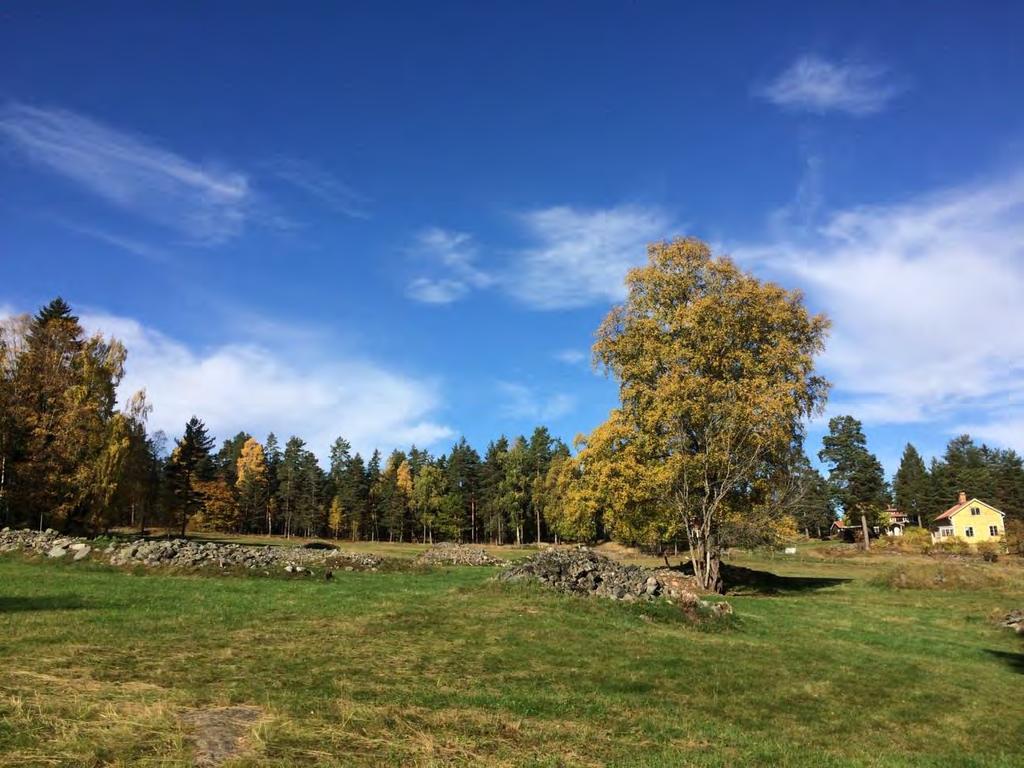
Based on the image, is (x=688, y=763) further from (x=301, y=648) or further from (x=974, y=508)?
(x=974, y=508)

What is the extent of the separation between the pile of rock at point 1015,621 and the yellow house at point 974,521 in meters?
82.0

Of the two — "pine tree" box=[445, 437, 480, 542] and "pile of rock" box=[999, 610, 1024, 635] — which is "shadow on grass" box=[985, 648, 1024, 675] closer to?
"pile of rock" box=[999, 610, 1024, 635]

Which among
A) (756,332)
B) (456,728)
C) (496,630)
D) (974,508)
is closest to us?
(456,728)

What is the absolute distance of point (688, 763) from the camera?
7543 mm

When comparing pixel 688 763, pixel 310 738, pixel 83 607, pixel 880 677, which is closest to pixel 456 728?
pixel 310 738

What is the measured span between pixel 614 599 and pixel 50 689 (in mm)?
15913

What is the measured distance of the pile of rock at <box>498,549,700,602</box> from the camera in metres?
21.6

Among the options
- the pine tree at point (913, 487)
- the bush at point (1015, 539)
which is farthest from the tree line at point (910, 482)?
the bush at point (1015, 539)

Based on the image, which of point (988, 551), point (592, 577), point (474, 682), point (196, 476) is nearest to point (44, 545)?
point (592, 577)

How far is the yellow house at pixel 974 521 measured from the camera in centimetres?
9444

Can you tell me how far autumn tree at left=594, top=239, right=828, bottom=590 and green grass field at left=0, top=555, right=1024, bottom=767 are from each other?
9.93m

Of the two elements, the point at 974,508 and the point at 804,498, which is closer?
the point at 804,498

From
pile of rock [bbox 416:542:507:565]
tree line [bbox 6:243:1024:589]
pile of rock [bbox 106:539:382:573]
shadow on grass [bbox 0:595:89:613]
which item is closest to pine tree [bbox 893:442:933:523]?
tree line [bbox 6:243:1024:589]

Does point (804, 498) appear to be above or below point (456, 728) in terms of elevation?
above
